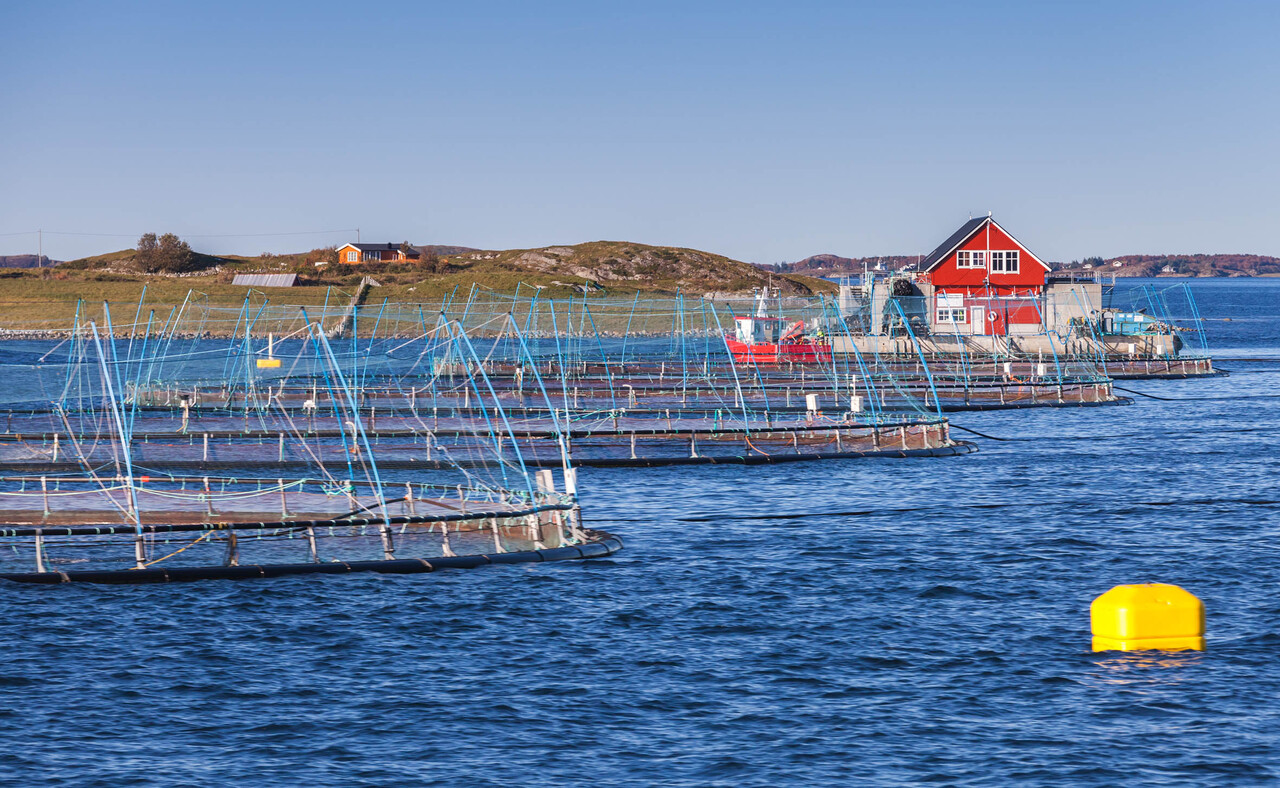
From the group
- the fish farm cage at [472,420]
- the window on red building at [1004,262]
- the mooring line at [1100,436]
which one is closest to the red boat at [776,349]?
the fish farm cage at [472,420]

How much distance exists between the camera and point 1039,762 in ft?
59.1

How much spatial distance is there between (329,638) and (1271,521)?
26.7 metres

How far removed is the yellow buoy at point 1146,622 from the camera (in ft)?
75.6

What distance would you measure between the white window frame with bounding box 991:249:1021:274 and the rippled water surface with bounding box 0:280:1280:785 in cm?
7400

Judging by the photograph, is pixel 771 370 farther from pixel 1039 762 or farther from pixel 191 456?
pixel 1039 762

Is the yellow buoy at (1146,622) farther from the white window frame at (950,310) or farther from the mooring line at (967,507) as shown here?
the white window frame at (950,310)

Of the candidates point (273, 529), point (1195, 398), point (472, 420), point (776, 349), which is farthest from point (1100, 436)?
point (273, 529)

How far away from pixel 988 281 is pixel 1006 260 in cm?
264

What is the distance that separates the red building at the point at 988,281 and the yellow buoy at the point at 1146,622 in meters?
86.0

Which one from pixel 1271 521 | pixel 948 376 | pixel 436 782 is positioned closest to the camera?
pixel 436 782

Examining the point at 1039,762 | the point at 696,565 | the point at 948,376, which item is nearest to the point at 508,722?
the point at 1039,762

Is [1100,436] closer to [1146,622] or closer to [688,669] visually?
[1146,622]

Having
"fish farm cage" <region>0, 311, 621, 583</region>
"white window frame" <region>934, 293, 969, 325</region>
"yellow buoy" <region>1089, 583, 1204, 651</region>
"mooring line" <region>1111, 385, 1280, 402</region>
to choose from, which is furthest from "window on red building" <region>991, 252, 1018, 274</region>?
"yellow buoy" <region>1089, 583, 1204, 651</region>

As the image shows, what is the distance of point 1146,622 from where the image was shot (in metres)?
23.1
